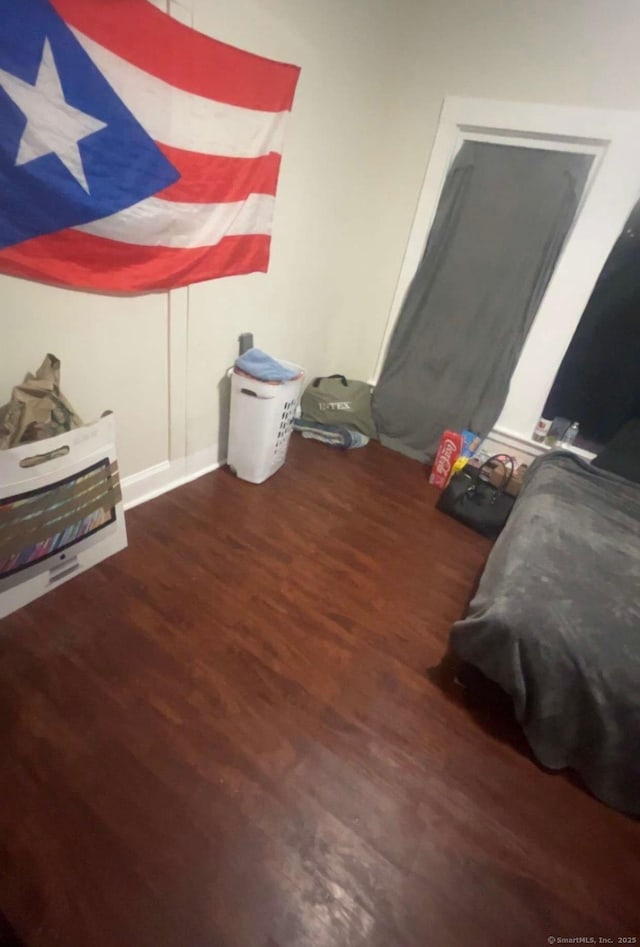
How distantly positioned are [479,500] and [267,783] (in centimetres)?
161

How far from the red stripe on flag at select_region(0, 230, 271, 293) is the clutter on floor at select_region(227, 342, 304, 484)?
1.29ft

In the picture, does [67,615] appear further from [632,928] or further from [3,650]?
[632,928]

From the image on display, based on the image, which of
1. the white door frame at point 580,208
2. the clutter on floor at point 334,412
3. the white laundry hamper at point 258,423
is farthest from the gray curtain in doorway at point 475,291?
the white laundry hamper at point 258,423

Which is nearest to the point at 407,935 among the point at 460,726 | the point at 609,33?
the point at 460,726

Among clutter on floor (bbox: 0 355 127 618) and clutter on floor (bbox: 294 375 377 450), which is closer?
clutter on floor (bbox: 0 355 127 618)

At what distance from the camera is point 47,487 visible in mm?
1393

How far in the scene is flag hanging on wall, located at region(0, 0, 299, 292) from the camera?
115cm

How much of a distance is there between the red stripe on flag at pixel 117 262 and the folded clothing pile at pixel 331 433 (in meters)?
1.05

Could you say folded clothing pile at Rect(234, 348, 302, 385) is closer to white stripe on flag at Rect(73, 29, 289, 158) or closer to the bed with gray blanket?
white stripe on flag at Rect(73, 29, 289, 158)

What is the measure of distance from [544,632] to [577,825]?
51 centimetres

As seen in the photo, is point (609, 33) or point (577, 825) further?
point (609, 33)

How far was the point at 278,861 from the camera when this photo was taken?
106 centimetres

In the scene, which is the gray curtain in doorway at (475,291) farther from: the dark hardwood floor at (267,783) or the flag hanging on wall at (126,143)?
the dark hardwood floor at (267,783)

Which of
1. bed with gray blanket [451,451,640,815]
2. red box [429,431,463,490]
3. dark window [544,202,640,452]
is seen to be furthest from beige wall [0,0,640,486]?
bed with gray blanket [451,451,640,815]
